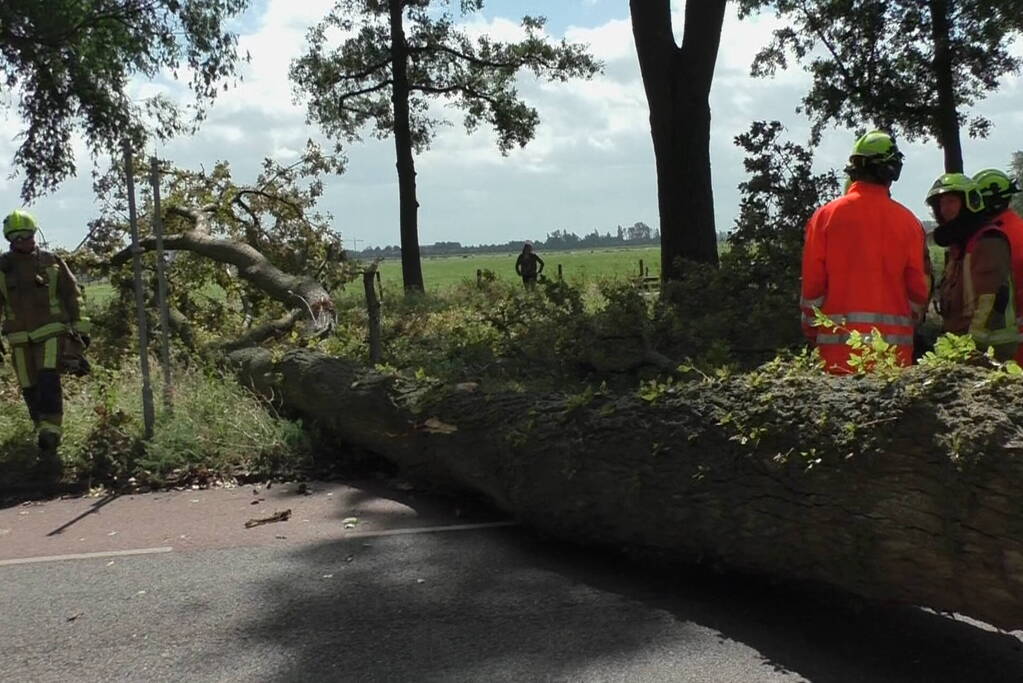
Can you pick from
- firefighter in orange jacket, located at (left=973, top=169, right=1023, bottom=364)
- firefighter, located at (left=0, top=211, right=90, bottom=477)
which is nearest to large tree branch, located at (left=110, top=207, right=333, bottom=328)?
firefighter, located at (left=0, top=211, right=90, bottom=477)

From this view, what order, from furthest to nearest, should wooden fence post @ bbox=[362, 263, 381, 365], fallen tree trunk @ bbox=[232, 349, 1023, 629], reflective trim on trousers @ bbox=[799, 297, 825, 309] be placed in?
wooden fence post @ bbox=[362, 263, 381, 365] → reflective trim on trousers @ bbox=[799, 297, 825, 309] → fallen tree trunk @ bbox=[232, 349, 1023, 629]

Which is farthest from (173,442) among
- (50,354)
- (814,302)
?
(814,302)

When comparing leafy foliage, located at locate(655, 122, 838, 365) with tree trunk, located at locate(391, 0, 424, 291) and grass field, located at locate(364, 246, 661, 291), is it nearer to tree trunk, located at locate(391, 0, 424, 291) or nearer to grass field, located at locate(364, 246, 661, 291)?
grass field, located at locate(364, 246, 661, 291)

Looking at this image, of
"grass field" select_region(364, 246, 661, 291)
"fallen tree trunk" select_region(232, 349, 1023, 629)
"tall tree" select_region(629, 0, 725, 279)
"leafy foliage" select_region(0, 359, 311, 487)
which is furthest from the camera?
"grass field" select_region(364, 246, 661, 291)

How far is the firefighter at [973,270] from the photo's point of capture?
15.5ft

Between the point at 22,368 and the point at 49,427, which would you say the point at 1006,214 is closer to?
the point at 49,427

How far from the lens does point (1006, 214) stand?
4953 millimetres

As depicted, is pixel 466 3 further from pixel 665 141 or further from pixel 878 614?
pixel 878 614

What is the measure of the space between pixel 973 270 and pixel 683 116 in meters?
7.63

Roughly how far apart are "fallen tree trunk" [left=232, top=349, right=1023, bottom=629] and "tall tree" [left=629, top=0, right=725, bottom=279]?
6.89 metres

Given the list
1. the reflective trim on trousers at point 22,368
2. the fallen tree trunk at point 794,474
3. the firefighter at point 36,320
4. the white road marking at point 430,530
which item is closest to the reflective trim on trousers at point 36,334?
the firefighter at point 36,320

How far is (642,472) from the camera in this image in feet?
14.9

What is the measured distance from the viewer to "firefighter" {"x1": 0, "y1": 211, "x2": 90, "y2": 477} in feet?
24.7

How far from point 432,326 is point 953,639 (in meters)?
10.2
